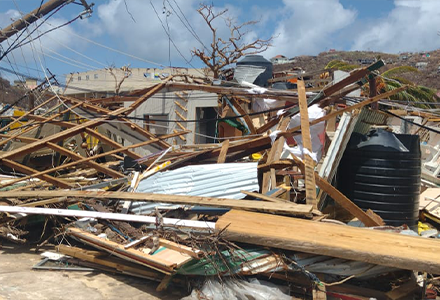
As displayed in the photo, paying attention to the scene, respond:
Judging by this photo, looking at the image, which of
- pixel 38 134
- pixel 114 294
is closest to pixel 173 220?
pixel 114 294

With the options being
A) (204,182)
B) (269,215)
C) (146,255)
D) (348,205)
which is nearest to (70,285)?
(146,255)

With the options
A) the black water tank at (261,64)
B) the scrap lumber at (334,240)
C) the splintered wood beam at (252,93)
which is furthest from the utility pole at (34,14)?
the scrap lumber at (334,240)

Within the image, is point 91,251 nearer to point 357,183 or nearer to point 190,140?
point 357,183

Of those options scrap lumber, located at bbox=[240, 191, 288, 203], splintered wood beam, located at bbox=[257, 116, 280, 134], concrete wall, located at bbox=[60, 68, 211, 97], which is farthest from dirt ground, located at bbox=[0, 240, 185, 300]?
concrete wall, located at bbox=[60, 68, 211, 97]

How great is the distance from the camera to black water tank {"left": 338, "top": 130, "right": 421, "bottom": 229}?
6.05m

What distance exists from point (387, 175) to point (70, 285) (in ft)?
15.4

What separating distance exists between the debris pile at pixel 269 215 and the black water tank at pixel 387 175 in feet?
0.05

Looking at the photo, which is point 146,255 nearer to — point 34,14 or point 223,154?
point 223,154

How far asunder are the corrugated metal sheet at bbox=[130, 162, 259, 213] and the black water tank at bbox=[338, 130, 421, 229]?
1684mm

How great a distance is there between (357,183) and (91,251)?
13.4ft

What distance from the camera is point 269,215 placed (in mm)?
4680

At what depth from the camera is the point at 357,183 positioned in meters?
6.27

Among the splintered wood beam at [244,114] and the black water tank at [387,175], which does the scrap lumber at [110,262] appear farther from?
the splintered wood beam at [244,114]

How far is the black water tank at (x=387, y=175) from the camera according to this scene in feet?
19.9
